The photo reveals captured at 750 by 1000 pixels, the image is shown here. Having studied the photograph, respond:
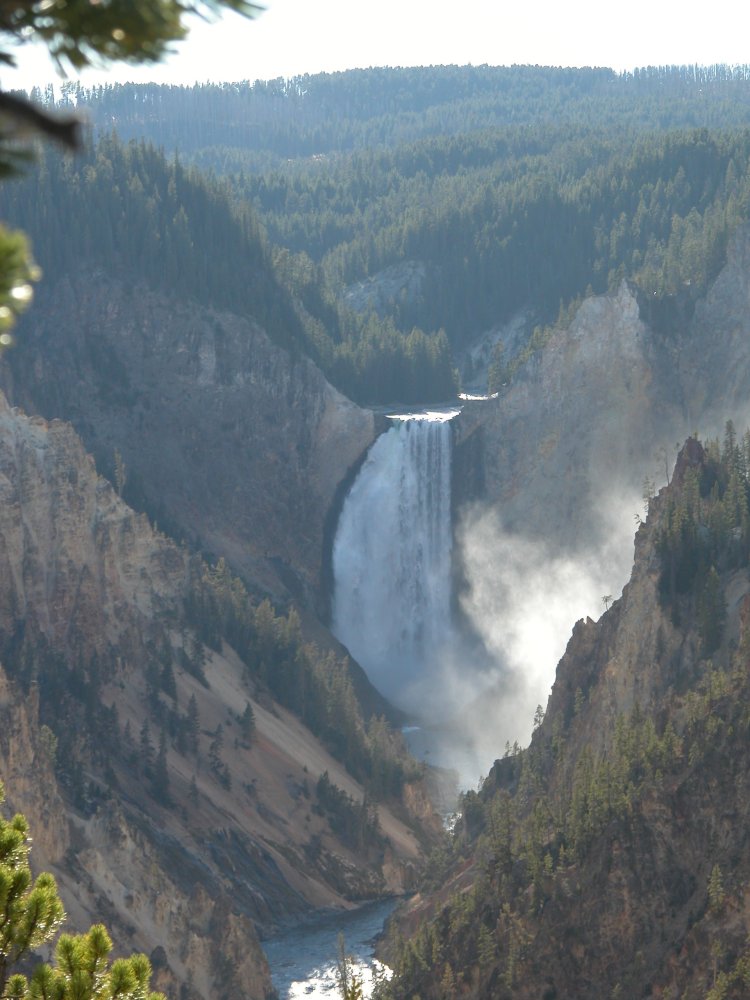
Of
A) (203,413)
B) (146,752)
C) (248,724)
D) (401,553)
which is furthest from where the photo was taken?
(203,413)

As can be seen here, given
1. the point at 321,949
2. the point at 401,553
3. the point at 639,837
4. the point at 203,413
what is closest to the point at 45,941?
the point at 639,837

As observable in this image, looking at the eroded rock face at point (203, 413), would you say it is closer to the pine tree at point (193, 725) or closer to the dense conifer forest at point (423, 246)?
the dense conifer forest at point (423, 246)

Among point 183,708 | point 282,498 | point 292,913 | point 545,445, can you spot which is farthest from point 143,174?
point 292,913

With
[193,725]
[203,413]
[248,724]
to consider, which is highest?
[203,413]

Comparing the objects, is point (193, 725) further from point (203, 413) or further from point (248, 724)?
point (203, 413)

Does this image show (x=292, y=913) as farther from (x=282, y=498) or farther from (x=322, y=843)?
(x=282, y=498)

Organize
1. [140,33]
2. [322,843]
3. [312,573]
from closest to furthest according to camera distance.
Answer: [140,33] → [322,843] → [312,573]
